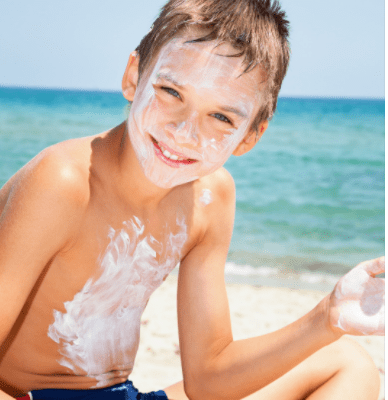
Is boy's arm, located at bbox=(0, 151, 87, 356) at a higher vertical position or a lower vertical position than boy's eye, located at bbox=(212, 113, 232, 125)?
lower

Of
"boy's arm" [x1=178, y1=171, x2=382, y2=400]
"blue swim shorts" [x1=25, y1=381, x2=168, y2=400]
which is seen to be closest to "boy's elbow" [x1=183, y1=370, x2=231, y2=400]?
"boy's arm" [x1=178, y1=171, x2=382, y2=400]

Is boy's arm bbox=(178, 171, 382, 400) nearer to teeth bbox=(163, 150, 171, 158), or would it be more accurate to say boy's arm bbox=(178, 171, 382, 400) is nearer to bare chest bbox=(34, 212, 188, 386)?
A: bare chest bbox=(34, 212, 188, 386)

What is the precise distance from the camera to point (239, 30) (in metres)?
1.72

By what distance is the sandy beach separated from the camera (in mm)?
3301

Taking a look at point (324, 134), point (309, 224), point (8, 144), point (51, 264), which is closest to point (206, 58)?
point (51, 264)

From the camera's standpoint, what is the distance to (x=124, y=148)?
185 cm

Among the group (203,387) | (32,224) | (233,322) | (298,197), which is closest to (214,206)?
(203,387)

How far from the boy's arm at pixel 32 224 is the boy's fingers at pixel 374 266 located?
36.6 inches

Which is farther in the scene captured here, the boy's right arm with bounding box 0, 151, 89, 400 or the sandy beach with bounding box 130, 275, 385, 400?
the sandy beach with bounding box 130, 275, 385, 400

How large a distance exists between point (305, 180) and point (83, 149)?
36.8 ft

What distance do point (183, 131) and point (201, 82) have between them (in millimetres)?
171

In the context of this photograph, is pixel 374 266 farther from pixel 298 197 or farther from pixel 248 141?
pixel 298 197

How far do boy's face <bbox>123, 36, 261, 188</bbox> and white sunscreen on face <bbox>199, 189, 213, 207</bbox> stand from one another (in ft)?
0.96

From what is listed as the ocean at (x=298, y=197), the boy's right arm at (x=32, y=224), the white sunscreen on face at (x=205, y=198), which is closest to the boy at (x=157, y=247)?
the boy's right arm at (x=32, y=224)
